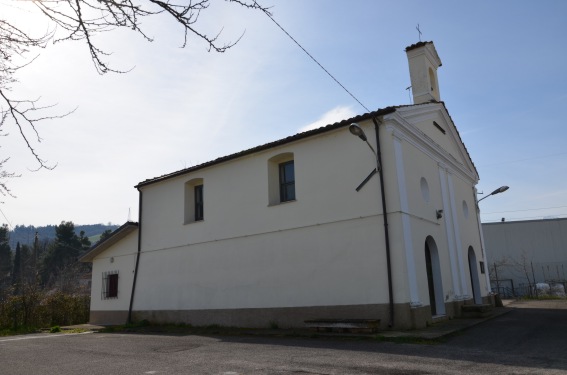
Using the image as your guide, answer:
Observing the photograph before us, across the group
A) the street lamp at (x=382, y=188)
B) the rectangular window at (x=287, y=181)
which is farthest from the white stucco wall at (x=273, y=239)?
the rectangular window at (x=287, y=181)

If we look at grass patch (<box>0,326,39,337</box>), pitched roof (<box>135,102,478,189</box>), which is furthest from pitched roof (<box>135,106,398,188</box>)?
grass patch (<box>0,326,39,337</box>)

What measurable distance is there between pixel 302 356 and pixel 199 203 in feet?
33.2

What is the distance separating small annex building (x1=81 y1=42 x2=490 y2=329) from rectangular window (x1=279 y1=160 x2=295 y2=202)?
0.04 metres

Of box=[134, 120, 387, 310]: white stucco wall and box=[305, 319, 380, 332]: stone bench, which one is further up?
box=[134, 120, 387, 310]: white stucco wall

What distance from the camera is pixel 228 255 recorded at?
1462 cm

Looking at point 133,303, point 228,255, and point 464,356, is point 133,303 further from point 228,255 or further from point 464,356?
point 464,356

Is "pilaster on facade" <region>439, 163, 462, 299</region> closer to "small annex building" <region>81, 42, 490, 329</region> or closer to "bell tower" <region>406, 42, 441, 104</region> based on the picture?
"small annex building" <region>81, 42, 490, 329</region>

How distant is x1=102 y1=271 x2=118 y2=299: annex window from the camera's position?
18.3 m

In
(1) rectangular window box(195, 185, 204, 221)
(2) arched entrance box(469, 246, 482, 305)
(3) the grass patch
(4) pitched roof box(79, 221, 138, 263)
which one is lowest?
(3) the grass patch

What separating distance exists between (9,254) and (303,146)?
6590cm

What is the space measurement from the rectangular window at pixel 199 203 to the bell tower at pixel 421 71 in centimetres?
895

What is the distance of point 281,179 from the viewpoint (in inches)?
567

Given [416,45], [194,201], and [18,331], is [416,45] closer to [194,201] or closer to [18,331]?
[194,201]

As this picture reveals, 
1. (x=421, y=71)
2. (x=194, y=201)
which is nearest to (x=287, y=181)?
(x=194, y=201)
